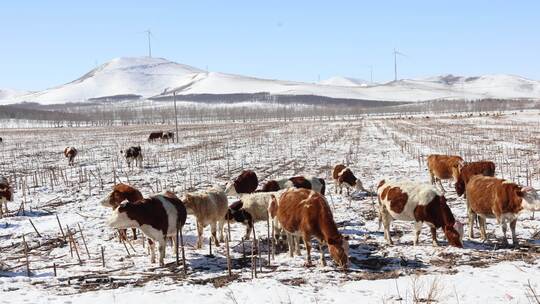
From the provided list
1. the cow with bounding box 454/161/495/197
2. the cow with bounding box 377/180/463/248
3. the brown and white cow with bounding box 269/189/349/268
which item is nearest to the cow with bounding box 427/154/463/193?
the cow with bounding box 454/161/495/197

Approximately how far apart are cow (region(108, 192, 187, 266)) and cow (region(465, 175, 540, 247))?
21.2ft

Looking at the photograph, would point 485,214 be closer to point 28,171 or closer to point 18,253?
point 18,253

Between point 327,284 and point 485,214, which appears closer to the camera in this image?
point 327,284

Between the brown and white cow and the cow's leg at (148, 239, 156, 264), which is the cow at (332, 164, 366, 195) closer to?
the brown and white cow

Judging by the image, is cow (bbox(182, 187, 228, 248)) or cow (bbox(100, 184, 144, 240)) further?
cow (bbox(100, 184, 144, 240))

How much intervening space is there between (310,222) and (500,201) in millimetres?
4104

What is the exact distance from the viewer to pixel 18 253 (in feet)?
34.5

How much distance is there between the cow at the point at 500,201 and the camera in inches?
397

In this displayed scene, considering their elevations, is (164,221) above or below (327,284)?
above

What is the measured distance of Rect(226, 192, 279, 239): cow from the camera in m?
12.0

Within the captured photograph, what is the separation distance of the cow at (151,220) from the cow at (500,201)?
21.2 feet

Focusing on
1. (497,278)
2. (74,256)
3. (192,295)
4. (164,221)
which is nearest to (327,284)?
(192,295)

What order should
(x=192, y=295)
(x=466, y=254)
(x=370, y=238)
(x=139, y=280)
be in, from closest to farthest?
(x=192, y=295)
(x=139, y=280)
(x=466, y=254)
(x=370, y=238)

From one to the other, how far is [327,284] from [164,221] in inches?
141
